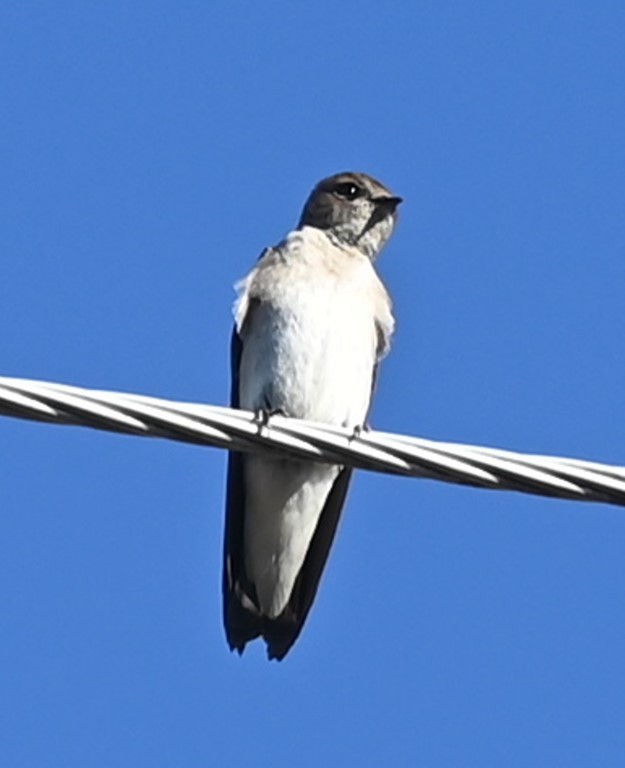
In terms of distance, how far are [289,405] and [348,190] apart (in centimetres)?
174

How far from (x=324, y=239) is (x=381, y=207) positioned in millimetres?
528

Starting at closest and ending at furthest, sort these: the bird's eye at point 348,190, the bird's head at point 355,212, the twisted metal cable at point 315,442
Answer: the twisted metal cable at point 315,442
the bird's head at point 355,212
the bird's eye at point 348,190

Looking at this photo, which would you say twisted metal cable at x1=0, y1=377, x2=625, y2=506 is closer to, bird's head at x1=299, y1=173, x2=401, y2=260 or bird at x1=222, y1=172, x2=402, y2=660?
bird at x1=222, y1=172, x2=402, y2=660

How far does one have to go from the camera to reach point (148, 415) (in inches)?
162

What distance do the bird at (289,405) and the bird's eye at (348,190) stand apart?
1.02 meters

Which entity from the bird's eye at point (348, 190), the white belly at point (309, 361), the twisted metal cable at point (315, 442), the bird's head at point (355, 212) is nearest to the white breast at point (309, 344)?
the white belly at point (309, 361)

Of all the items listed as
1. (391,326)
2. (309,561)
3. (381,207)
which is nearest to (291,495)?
(309,561)

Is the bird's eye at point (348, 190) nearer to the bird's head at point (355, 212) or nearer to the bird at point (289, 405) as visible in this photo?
the bird's head at point (355, 212)

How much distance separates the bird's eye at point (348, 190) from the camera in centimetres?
880

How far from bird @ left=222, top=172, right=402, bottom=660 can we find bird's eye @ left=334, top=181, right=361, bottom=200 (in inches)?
40.2

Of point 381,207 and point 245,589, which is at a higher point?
point 381,207

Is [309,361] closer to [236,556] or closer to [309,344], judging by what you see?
[309,344]

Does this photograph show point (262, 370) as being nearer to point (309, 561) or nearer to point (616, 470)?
point (309, 561)

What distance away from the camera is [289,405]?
7367mm
